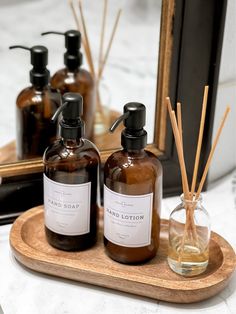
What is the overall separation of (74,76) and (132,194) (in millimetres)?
232

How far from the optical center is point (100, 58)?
972 millimetres

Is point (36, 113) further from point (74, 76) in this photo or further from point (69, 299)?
point (69, 299)

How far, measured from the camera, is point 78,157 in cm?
81

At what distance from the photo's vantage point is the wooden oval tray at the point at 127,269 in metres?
0.77

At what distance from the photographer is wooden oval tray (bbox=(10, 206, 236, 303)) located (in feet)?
2.54

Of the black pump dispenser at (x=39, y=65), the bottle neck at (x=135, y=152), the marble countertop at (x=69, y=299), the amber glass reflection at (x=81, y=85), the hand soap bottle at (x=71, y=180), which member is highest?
the black pump dispenser at (x=39, y=65)

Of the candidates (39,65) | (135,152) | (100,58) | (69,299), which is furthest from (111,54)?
(69,299)

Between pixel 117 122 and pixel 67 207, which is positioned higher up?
pixel 117 122

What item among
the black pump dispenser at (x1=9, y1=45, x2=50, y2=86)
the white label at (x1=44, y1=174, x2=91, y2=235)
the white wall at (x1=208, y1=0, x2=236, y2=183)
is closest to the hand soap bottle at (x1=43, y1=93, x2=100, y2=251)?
the white label at (x1=44, y1=174, x2=91, y2=235)

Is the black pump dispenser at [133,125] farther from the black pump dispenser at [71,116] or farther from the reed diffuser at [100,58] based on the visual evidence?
the reed diffuser at [100,58]

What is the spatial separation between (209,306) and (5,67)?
16.2 inches

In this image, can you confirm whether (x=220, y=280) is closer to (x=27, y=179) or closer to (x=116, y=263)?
(x=116, y=263)

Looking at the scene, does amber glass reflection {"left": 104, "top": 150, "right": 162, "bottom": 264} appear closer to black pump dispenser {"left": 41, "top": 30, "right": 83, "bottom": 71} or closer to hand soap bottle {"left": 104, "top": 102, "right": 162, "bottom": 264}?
hand soap bottle {"left": 104, "top": 102, "right": 162, "bottom": 264}

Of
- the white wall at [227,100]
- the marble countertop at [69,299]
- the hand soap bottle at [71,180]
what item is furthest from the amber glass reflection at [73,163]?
the white wall at [227,100]
